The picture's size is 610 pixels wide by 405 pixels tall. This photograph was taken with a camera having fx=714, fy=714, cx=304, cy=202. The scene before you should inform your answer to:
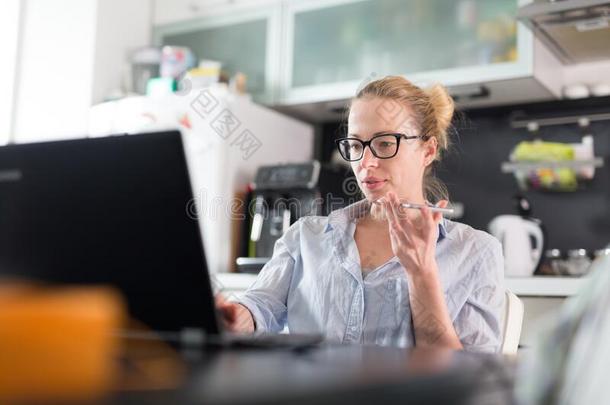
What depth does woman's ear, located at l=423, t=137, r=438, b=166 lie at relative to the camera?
5.46ft

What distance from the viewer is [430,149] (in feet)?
5.50

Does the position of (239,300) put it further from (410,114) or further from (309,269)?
(410,114)

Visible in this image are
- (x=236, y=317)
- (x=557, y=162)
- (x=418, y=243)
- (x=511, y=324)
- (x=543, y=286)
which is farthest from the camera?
(x=557, y=162)

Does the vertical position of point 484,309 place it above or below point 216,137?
below

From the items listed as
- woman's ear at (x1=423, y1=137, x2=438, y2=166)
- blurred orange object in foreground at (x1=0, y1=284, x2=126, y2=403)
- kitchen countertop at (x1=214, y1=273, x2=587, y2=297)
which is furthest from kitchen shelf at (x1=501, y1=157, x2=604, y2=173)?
blurred orange object in foreground at (x1=0, y1=284, x2=126, y2=403)

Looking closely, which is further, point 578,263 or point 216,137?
point 216,137

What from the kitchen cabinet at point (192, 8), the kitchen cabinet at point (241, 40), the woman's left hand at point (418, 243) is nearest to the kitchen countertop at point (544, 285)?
the woman's left hand at point (418, 243)

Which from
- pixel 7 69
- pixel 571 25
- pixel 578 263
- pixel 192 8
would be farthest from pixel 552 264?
pixel 7 69

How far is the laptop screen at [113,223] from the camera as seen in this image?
694mm

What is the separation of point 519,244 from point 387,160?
1.10 metres

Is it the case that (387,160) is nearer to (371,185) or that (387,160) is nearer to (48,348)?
(371,185)

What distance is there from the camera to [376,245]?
1.52 m

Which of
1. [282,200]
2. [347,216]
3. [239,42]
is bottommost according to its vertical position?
[347,216]

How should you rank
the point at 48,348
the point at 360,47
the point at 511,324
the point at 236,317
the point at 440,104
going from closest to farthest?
the point at 48,348 < the point at 236,317 < the point at 511,324 < the point at 440,104 < the point at 360,47
